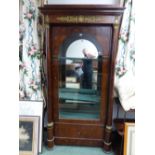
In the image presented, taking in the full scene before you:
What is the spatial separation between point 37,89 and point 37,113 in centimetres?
27

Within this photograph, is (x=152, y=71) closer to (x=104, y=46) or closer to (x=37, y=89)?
(x=104, y=46)

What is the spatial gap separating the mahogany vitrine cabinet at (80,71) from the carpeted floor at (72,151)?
54mm

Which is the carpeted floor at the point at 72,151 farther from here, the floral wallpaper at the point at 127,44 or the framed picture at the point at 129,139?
the floral wallpaper at the point at 127,44

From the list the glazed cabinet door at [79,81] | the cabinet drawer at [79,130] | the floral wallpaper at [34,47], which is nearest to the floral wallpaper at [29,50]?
the floral wallpaper at [34,47]

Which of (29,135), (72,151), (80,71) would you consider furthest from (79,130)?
(80,71)

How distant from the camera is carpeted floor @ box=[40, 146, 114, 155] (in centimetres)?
202

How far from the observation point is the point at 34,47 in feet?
6.88

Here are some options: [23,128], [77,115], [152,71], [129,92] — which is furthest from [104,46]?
[152,71]

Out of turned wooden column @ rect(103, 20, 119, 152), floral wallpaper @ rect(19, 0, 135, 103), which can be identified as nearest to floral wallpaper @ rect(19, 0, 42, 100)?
floral wallpaper @ rect(19, 0, 135, 103)

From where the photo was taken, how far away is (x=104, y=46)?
1870mm

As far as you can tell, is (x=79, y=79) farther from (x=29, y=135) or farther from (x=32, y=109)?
(x=29, y=135)

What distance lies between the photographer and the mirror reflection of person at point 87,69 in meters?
1.97

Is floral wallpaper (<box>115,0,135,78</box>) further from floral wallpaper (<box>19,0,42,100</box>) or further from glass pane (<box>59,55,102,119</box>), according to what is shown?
floral wallpaper (<box>19,0,42,100</box>)

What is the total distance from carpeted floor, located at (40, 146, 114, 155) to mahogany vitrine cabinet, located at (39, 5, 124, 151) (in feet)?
0.18
